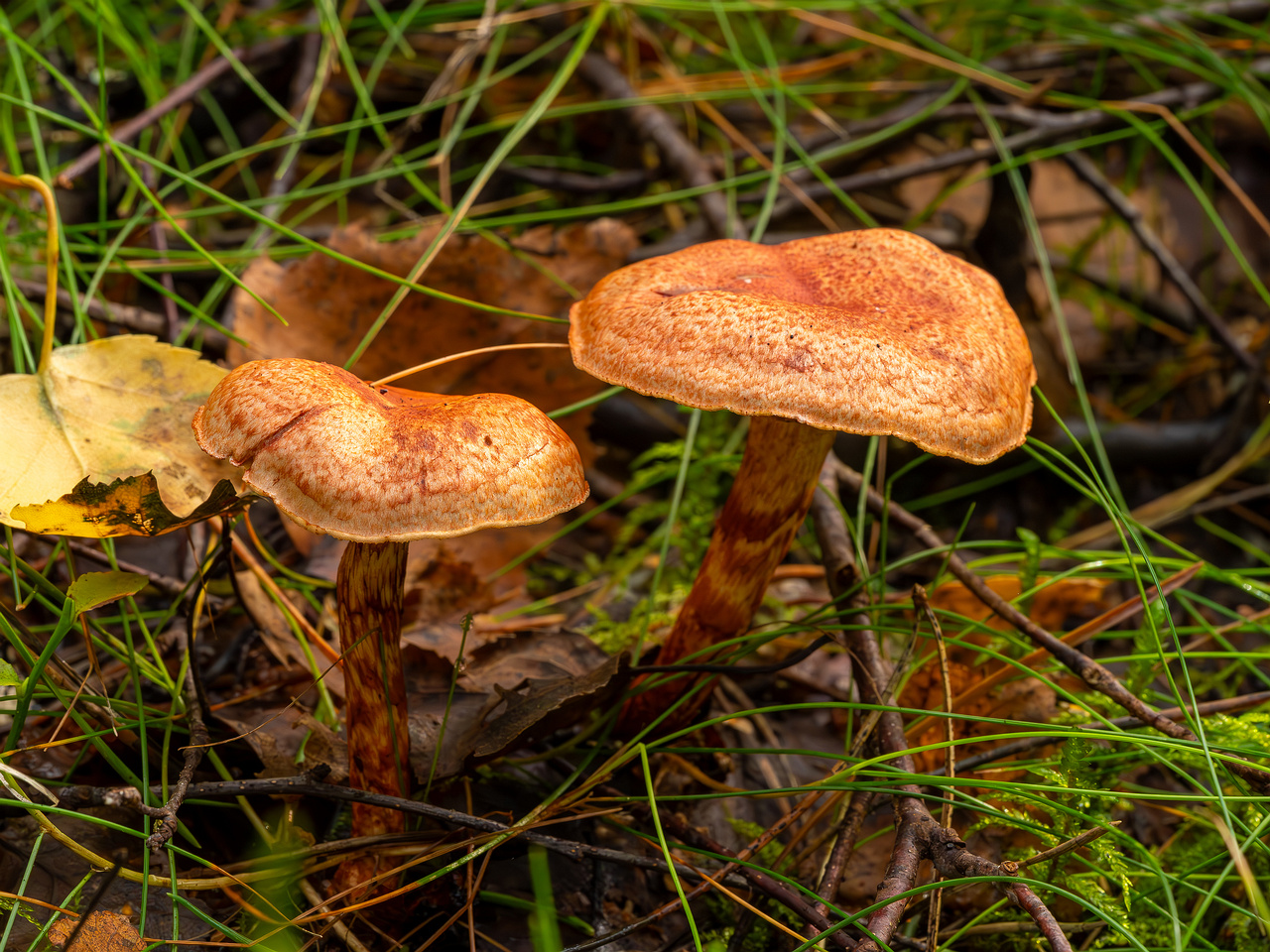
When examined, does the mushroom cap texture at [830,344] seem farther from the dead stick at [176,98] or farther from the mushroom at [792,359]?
the dead stick at [176,98]

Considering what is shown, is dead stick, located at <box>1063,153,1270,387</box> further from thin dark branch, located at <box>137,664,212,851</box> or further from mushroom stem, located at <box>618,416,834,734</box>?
thin dark branch, located at <box>137,664,212,851</box>

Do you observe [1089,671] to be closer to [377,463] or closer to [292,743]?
[377,463]

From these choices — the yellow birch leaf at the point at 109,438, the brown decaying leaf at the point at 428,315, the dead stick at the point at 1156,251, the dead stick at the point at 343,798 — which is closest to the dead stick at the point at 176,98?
the brown decaying leaf at the point at 428,315

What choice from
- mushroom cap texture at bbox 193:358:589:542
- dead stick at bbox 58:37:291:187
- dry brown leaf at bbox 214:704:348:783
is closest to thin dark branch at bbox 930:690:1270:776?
mushroom cap texture at bbox 193:358:589:542

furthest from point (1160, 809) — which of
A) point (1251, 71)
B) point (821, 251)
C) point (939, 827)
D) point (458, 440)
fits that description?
point (1251, 71)

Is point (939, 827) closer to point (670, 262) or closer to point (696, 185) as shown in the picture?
point (670, 262)

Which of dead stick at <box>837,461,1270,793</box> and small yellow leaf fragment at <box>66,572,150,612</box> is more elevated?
small yellow leaf fragment at <box>66,572,150,612</box>
